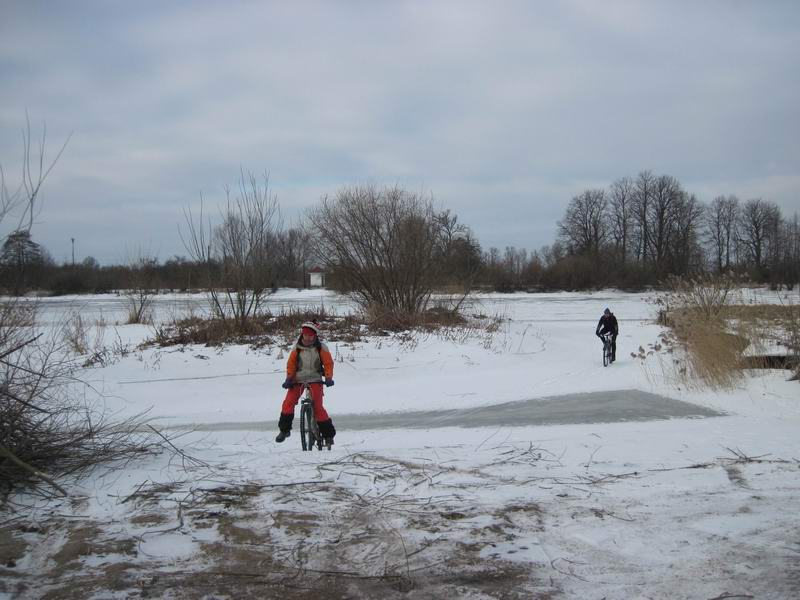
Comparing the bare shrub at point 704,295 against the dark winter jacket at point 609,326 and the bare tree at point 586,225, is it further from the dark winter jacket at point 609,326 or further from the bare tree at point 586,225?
the bare tree at point 586,225

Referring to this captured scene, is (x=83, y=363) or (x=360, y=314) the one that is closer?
(x=83, y=363)

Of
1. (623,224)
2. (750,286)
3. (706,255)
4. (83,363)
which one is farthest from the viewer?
(623,224)

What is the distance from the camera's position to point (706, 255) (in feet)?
238

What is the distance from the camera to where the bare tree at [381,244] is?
22547 millimetres

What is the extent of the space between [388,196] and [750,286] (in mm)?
12549

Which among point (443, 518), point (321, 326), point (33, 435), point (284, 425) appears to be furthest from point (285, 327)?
point (443, 518)

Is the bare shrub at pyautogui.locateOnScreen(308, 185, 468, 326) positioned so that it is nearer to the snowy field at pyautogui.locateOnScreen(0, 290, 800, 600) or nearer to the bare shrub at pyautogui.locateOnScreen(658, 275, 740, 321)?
the bare shrub at pyautogui.locateOnScreen(658, 275, 740, 321)

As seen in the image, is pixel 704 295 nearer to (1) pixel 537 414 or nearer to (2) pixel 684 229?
(1) pixel 537 414

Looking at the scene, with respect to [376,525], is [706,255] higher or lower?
higher

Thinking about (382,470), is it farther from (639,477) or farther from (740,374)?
(740,374)

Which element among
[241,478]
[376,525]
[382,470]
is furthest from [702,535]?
[241,478]

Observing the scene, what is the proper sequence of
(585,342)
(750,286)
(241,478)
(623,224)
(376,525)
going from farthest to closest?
(623,224), (585,342), (750,286), (241,478), (376,525)

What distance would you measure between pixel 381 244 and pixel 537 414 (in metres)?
13.3

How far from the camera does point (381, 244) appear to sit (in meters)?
22.7
